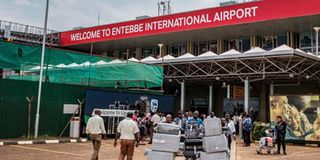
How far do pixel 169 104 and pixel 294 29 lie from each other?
12479mm

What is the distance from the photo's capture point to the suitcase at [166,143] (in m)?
9.91

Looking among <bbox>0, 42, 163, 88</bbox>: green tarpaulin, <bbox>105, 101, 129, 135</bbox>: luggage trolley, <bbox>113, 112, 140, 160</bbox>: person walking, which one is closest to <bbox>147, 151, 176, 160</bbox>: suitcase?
<bbox>113, 112, 140, 160</bbox>: person walking

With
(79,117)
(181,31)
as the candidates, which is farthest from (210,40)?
(79,117)

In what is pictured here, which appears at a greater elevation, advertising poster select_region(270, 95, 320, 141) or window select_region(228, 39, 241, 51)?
window select_region(228, 39, 241, 51)

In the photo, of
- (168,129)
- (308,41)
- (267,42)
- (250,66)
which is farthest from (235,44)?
(168,129)

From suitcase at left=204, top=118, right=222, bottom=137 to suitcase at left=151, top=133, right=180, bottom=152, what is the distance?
0.89 m

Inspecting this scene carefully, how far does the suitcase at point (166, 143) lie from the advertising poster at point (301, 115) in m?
13.4

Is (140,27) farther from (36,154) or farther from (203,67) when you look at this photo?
(36,154)

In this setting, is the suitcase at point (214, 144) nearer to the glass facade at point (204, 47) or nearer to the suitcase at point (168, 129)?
the suitcase at point (168, 129)

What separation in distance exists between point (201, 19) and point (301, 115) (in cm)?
1437

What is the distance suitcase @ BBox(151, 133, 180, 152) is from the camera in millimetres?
9914

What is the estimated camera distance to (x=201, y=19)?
33.4 meters

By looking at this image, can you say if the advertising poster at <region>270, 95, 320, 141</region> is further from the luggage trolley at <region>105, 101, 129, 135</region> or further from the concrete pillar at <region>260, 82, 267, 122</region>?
the concrete pillar at <region>260, 82, 267, 122</region>

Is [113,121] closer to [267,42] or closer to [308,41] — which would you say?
[267,42]
